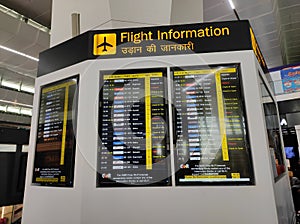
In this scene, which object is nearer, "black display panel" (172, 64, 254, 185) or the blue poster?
"black display panel" (172, 64, 254, 185)

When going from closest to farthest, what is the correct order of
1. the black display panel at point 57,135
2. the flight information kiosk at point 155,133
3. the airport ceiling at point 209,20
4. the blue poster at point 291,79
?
the flight information kiosk at point 155,133
the black display panel at point 57,135
the airport ceiling at point 209,20
the blue poster at point 291,79

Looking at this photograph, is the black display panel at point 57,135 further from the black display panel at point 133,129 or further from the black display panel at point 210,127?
the black display panel at point 210,127

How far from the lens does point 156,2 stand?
7.09 feet

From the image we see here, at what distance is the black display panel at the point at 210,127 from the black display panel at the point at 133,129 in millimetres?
104

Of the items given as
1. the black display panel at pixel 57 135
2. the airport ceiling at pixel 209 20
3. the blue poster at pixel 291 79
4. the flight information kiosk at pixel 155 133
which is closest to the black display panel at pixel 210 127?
the flight information kiosk at pixel 155 133

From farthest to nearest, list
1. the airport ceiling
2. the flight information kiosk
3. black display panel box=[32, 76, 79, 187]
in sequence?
the airport ceiling, black display panel box=[32, 76, 79, 187], the flight information kiosk

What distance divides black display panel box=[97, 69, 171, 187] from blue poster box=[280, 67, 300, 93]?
5.02 metres

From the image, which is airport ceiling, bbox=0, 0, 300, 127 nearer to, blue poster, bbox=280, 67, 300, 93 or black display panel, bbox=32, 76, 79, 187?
blue poster, bbox=280, 67, 300, 93

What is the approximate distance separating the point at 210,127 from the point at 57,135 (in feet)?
3.54

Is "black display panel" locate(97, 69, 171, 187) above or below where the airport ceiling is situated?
below

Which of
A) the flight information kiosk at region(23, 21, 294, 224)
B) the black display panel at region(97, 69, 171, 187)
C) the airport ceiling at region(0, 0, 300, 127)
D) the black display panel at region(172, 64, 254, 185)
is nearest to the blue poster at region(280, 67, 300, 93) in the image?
the airport ceiling at region(0, 0, 300, 127)

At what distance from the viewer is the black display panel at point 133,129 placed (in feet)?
4.81

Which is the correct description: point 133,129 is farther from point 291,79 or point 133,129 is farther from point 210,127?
point 291,79

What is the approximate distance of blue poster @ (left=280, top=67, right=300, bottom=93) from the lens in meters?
5.43
